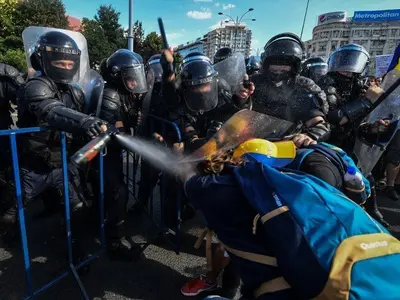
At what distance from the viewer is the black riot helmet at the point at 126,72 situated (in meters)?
3.11

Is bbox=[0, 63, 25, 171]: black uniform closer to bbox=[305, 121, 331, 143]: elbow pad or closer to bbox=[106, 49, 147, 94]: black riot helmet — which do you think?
bbox=[106, 49, 147, 94]: black riot helmet

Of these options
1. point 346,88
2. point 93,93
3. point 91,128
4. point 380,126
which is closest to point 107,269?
point 91,128

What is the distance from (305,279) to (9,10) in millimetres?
30094

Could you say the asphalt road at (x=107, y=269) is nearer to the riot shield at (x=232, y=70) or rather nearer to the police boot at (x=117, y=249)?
the police boot at (x=117, y=249)

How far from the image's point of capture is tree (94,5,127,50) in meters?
31.5

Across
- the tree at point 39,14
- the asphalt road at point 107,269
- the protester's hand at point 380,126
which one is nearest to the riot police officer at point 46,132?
the asphalt road at point 107,269

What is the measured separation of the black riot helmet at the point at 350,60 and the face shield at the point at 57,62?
10.8 ft

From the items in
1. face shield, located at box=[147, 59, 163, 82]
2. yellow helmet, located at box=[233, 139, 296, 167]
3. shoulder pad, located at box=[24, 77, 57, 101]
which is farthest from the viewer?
face shield, located at box=[147, 59, 163, 82]

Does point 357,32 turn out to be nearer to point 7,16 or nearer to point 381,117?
point 7,16

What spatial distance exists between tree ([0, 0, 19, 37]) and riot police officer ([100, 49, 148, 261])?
26212 mm

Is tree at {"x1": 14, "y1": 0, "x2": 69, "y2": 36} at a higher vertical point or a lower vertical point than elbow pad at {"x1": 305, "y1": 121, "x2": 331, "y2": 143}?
higher

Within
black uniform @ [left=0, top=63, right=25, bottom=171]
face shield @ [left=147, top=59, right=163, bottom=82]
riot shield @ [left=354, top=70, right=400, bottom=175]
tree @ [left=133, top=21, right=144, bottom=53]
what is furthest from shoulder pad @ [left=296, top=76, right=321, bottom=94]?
tree @ [left=133, top=21, right=144, bottom=53]

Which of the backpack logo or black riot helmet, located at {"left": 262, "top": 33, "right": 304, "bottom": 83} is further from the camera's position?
black riot helmet, located at {"left": 262, "top": 33, "right": 304, "bottom": 83}

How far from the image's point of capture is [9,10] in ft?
75.9
